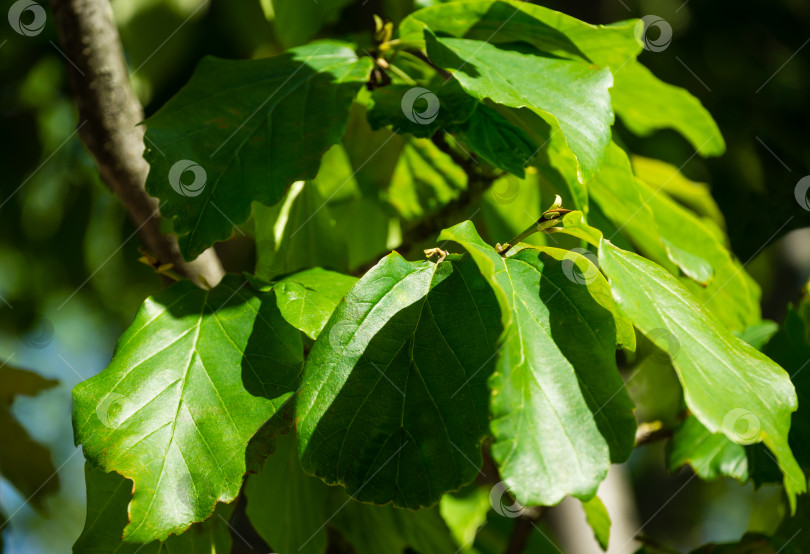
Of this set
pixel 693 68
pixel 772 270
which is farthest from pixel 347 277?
pixel 772 270

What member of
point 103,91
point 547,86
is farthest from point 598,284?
point 103,91

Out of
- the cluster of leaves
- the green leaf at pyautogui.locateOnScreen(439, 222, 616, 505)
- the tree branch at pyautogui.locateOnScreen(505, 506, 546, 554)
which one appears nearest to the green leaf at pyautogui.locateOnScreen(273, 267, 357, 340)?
the cluster of leaves

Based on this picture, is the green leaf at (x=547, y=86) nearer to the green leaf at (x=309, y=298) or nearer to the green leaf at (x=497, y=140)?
the green leaf at (x=497, y=140)

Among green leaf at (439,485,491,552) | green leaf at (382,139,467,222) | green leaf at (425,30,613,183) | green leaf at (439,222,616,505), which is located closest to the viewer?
green leaf at (439,222,616,505)

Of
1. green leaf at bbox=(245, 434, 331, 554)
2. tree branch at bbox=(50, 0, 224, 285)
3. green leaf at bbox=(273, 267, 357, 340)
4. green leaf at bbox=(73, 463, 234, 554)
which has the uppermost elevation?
tree branch at bbox=(50, 0, 224, 285)

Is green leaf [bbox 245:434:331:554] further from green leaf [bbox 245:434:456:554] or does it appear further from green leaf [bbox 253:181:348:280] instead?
green leaf [bbox 253:181:348:280]

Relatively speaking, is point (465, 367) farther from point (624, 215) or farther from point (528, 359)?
point (624, 215)

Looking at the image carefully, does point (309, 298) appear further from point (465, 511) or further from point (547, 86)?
point (465, 511)

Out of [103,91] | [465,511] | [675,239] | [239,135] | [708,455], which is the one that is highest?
[103,91]
